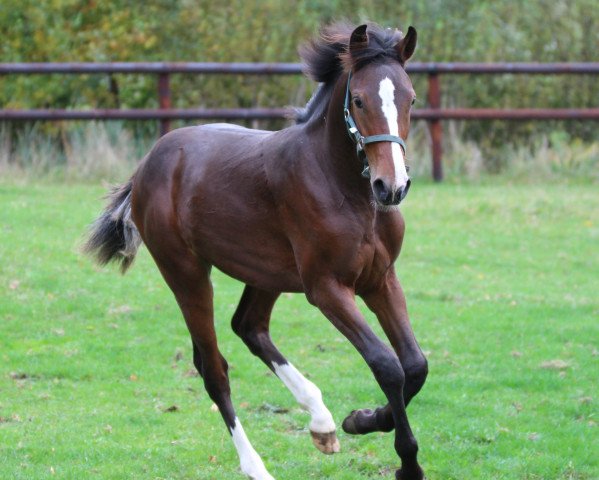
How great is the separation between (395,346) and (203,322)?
3.78 feet

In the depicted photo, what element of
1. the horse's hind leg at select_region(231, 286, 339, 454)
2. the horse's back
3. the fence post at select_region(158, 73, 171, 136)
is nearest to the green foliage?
the fence post at select_region(158, 73, 171, 136)

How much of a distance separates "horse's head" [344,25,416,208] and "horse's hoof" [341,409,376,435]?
1047 millimetres

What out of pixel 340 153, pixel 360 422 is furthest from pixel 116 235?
pixel 360 422

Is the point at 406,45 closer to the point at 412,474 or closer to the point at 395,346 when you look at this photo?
the point at 395,346

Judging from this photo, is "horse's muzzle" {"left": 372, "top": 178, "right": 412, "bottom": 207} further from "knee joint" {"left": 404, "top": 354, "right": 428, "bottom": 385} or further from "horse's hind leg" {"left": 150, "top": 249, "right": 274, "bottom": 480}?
"horse's hind leg" {"left": 150, "top": 249, "right": 274, "bottom": 480}

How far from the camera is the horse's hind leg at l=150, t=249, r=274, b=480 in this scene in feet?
18.8

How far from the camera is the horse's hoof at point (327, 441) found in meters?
5.31

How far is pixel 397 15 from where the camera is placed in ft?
54.0

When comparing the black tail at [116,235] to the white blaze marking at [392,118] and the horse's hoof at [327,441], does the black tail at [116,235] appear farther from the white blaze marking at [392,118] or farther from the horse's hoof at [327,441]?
the white blaze marking at [392,118]

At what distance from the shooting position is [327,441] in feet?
17.4

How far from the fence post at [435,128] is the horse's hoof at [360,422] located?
9355 millimetres

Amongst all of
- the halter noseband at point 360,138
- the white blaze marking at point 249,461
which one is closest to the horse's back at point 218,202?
the halter noseband at point 360,138

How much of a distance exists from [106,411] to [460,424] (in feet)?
7.03

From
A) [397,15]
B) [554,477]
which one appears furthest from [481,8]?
[554,477]
